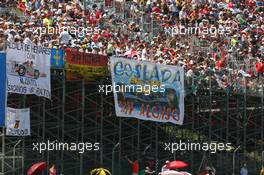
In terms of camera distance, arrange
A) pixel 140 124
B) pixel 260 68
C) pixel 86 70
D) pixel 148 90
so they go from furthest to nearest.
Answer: pixel 260 68 → pixel 140 124 → pixel 148 90 → pixel 86 70

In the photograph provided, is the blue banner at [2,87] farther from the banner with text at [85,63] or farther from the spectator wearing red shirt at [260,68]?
the spectator wearing red shirt at [260,68]

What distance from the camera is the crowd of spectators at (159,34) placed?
3153 centimetres

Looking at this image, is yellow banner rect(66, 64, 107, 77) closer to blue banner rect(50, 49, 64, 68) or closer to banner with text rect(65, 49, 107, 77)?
banner with text rect(65, 49, 107, 77)

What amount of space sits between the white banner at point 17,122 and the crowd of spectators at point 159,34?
2.19 meters

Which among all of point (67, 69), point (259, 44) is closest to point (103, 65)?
point (67, 69)

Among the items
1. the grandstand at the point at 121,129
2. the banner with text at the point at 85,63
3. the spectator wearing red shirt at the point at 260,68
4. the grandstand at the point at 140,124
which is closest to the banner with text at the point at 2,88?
the grandstand at the point at 140,124

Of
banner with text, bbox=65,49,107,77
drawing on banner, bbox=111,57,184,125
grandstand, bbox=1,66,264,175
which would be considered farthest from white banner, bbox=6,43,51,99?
drawing on banner, bbox=111,57,184,125

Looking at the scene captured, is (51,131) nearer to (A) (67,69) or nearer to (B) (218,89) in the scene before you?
(A) (67,69)

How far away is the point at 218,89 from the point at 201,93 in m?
0.63

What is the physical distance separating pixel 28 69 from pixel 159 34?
25.0 feet

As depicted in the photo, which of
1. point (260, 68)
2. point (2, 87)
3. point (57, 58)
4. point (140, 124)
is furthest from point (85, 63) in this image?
point (260, 68)

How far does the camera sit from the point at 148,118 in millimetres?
31953

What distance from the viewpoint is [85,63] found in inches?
1174

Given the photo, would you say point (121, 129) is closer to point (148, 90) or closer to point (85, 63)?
point (148, 90)
